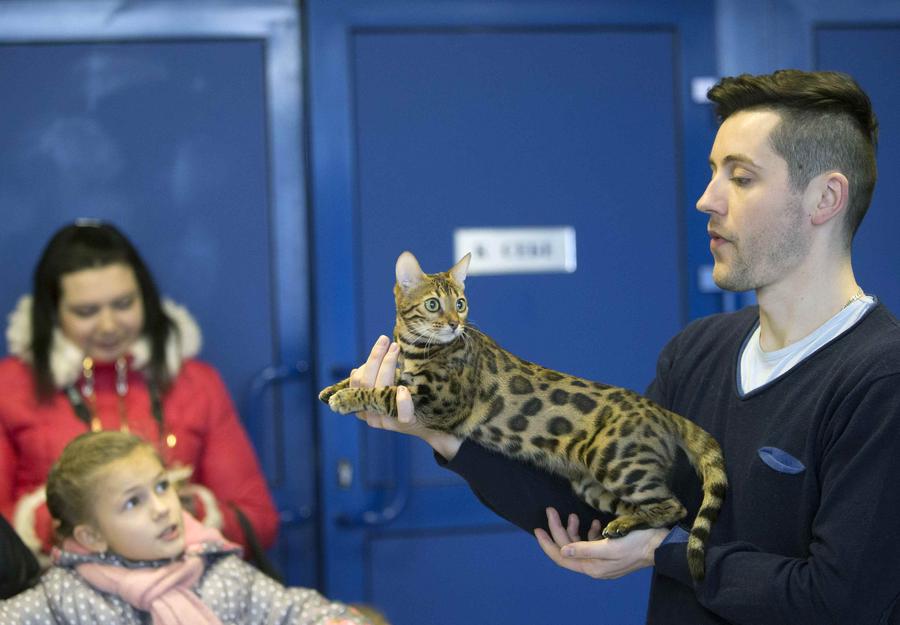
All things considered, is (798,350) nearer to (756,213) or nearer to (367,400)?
(756,213)

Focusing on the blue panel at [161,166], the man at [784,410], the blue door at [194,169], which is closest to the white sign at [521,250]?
the blue door at [194,169]

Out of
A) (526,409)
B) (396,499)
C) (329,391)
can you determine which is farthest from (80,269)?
(526,409)

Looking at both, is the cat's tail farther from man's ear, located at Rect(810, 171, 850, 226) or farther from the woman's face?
the woman's face

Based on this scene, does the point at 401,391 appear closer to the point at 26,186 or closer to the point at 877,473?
the point at 877,473

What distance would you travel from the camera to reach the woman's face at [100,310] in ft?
10.5

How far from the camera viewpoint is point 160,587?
2512 mm

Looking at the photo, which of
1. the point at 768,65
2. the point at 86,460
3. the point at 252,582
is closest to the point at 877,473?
the point at 252,582

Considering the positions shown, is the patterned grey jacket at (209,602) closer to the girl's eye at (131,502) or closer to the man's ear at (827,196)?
the girl's eye at (131,502)

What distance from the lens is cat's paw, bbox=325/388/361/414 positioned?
68.0 inches

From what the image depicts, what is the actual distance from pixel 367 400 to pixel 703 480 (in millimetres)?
534

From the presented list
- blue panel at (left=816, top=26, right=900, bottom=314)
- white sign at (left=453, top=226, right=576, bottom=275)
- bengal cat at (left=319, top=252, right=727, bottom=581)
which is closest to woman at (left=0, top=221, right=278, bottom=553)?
white sign at (left=453, top=226, right=576, bottom=275)

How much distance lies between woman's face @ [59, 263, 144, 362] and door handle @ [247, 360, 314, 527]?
53 centimetres

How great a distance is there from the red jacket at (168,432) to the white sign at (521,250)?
0.96 meters

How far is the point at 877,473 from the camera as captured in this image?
147cm
